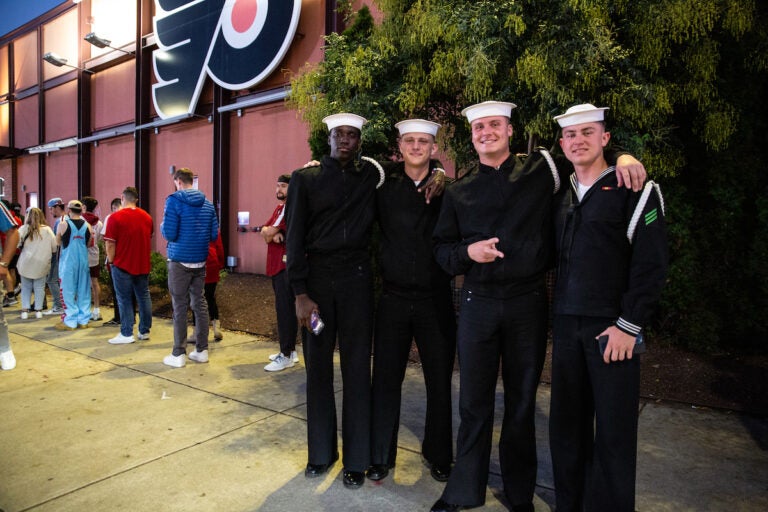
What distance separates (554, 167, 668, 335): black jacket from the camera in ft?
7.25

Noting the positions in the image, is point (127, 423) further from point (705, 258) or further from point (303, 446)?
point (705, 258)

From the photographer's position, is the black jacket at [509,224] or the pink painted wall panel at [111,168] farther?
the pink painted wall panel at [111,168]

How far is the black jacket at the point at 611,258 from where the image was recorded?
221 cm

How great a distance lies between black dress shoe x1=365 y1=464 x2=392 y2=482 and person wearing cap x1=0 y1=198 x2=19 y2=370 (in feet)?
13.0

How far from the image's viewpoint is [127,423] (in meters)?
3.95

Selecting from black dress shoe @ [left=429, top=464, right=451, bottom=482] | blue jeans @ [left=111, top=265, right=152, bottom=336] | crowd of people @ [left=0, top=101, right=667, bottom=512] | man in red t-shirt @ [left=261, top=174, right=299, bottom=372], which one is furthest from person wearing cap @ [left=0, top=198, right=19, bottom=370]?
black dress shoe @ [left=429, top=464, right=451, bottom=482]

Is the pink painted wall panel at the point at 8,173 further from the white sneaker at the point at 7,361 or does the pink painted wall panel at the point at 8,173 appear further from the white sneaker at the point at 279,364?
the white sneaker at the point at 279,364

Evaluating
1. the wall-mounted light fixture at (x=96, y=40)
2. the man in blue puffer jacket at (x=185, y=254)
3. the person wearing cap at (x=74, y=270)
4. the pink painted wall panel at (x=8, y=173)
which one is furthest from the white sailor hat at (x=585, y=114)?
the pink painted wall panel at (x=8, y=173)

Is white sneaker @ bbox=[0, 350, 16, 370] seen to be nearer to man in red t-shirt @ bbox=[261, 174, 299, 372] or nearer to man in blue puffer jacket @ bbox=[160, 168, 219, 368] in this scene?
man in blue puffer jacket @ bbox=[160, 168, 219, 368]

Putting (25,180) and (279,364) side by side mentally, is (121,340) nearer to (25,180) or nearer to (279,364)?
(279,364)

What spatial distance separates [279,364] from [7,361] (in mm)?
2800

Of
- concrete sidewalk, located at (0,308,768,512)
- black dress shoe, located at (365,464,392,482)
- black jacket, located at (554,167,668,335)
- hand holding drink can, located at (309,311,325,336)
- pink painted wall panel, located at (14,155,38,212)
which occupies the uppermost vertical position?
pink painted wall panel, located at (14,155,38,212)

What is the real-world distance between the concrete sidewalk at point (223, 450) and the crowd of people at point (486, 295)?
294 millimetres

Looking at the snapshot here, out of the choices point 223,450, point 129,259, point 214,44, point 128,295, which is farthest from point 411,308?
point 214,44
